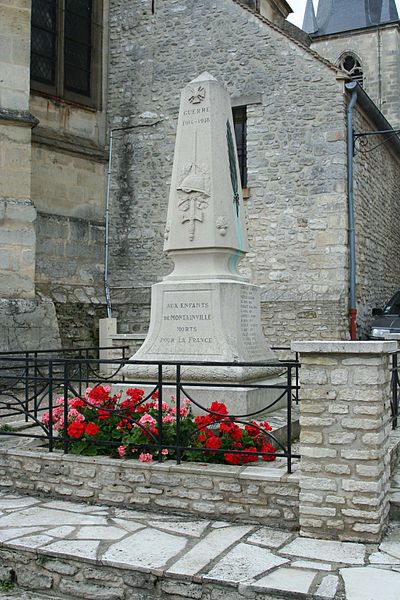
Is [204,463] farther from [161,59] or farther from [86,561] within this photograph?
[161,59]

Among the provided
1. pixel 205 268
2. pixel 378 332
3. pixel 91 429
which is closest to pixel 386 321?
pixel 378 332

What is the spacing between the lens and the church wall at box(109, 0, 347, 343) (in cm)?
1171

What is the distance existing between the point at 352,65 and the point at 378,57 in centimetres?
122

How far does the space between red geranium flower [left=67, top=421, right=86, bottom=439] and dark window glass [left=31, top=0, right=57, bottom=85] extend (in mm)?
9040

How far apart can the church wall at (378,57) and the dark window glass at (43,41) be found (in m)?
13.0

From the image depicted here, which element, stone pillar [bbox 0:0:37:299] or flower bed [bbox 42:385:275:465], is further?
stone pillar [bbox 0:0:37:299]

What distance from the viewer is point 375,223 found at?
1370 centimetres

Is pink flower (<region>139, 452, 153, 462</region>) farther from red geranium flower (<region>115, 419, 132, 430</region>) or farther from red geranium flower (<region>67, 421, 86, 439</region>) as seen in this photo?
red geranium flower (<region>67, 421, 86, 439</region>)

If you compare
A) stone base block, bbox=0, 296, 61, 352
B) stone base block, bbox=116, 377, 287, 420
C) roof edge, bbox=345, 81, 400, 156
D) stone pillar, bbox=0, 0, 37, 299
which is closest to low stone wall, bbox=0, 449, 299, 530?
stone base block, bbox=116, 377, 287, 420

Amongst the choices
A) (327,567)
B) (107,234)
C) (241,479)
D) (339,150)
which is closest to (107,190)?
(107,234)

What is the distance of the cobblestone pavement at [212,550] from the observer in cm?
349

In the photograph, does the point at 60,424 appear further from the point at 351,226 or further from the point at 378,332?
the point at 378,332

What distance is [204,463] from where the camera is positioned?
4.89m

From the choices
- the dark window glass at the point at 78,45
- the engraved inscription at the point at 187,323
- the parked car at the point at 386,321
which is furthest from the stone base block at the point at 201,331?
the dark window glass at the point at 78,45
